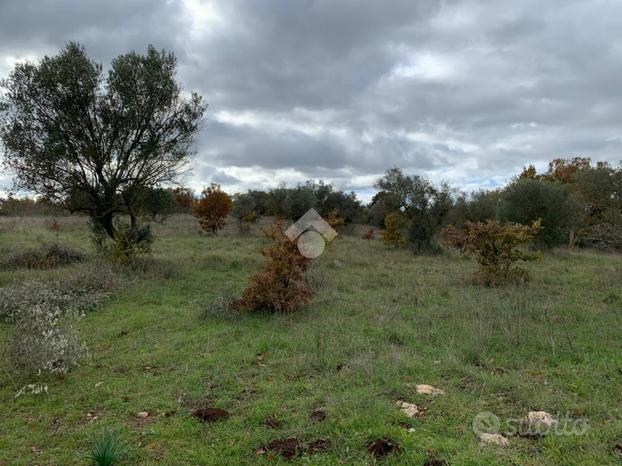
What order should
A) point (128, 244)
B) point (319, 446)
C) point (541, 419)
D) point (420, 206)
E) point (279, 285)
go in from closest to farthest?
1. point (319, 446)
2. point (541, 419)
3. point (279, 285)
4. point (128, 244)
5. point (420, 206)

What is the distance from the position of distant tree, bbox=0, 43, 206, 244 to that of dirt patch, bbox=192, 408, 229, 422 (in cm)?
1076

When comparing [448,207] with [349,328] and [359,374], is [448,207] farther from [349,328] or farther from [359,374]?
[359,374]

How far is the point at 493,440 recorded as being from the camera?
11.2 feet

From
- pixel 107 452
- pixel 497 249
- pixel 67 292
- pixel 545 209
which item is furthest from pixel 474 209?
pixel 107 452

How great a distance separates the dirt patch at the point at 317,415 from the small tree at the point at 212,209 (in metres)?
23.0

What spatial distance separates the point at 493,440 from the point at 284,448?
168 centimetres

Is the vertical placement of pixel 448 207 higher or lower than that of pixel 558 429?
higher

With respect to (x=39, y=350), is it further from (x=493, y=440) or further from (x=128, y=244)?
(x=128, y=244)

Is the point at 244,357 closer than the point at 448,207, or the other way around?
the point at 244,357

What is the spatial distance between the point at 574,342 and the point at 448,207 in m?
15.7

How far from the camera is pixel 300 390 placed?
455cm

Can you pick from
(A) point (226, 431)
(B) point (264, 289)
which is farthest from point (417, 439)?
(B) point (264, 289)

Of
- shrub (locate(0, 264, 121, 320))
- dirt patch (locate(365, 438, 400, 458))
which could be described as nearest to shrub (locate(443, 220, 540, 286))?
dirt patch (locate(365, 438, 400, 458))

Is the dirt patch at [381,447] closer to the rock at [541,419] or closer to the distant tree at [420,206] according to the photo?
the rock at [541,419]
